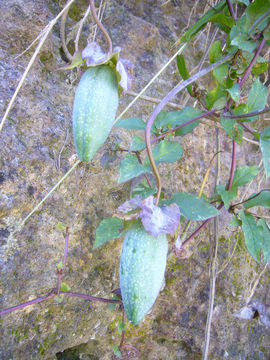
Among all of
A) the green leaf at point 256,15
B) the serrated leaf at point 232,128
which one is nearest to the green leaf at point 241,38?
the green leaf at point 256,15

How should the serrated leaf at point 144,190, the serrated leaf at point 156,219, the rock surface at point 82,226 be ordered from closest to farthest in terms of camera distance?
the serrated leaf at point 156,219 < the serrated leaf at point 144,190 < the rock surface at point 82,226

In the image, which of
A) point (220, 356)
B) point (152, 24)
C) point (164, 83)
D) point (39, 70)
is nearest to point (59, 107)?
point (39, 70)

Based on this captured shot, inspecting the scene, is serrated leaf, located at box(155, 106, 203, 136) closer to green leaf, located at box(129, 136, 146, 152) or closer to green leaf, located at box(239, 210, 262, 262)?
green leaf, located at box(129, 136, 146, 152)

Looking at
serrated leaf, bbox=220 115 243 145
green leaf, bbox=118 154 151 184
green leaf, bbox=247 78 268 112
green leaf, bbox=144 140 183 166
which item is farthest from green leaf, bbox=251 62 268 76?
green leaf, bbox=118 154 151 184

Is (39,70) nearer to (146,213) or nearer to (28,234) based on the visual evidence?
(28,234)

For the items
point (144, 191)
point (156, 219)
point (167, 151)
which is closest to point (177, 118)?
point (167, 151)

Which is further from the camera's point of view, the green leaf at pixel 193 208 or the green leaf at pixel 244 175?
the green leaf at pixel 244 175

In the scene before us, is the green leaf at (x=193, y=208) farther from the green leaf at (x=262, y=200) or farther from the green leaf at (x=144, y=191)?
the green leaf at (x=262, y=200)
